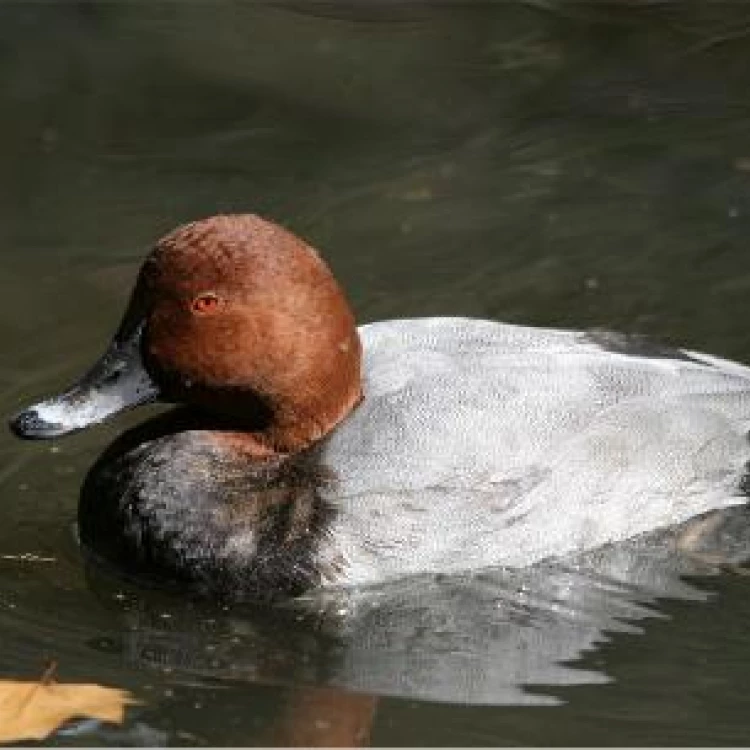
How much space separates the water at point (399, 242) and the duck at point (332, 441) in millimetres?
108

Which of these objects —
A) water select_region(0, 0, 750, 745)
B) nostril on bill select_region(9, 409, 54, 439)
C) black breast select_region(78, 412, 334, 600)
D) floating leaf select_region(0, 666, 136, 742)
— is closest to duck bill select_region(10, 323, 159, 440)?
nostril on bill select_region(9, 409, 54, 439)

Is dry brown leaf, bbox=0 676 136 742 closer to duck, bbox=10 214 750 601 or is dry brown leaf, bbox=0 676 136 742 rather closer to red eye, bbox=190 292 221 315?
duck, bbox=10 214 750 601

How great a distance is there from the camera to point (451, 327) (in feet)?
20.3

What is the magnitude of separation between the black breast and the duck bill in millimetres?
185

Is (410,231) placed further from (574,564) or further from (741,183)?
(574,564)

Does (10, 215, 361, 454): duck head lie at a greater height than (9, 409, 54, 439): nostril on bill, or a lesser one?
greater

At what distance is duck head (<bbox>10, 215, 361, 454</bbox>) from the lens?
5711 millimetres

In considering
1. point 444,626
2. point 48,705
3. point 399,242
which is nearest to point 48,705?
point 48,705

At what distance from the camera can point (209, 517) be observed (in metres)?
5.84

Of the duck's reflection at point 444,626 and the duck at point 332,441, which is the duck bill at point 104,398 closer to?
the duck at point 332,441

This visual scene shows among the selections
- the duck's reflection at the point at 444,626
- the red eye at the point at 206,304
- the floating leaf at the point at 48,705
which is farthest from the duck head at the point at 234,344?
the floating leaf at the point at 48,705

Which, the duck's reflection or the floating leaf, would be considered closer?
the floating leaf

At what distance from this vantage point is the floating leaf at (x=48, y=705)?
4.99 metres

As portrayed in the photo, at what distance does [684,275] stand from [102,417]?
8.08 ft
